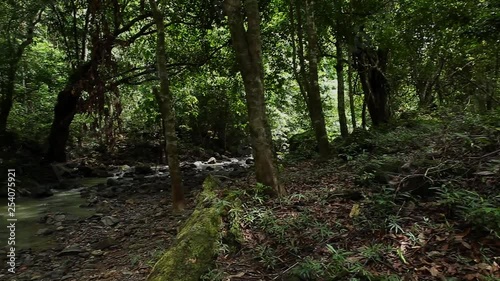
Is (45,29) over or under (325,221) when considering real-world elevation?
over

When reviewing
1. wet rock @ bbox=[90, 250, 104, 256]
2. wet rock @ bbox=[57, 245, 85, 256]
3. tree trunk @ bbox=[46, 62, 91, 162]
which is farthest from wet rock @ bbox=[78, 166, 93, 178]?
wet rock @ bbox=[90, 250, 104, 256]

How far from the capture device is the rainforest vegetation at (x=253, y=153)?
3.65 metres

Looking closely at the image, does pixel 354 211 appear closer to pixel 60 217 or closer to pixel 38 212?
pixel 60 217

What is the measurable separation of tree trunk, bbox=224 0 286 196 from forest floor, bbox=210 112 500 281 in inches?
10.8

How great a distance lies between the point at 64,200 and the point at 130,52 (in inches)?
272

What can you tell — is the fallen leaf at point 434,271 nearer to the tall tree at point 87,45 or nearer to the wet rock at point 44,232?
the wet rock at point 44,232

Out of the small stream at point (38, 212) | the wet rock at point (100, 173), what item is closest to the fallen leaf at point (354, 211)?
the small stream at point (38, 212)

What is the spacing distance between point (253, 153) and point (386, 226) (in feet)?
7.72

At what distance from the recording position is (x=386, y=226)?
3723 millimetres

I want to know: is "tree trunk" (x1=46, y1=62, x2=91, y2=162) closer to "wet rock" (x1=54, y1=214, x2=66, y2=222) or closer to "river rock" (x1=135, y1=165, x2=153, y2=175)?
"river rock" (x1=135, y1=165, x2=153, y2=175)

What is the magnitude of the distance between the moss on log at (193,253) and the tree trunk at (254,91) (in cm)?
119

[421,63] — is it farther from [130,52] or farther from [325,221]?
[325,221]

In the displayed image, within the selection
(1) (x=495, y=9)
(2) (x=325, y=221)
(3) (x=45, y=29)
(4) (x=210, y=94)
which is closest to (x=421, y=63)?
(1) (x=495, y=9)

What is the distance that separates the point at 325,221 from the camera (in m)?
4.28
